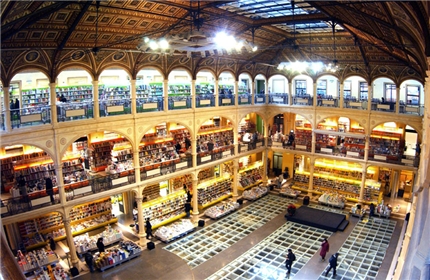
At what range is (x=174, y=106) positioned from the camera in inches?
736

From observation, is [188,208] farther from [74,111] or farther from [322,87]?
[322,87]

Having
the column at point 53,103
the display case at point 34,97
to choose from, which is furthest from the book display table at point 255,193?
the display case at point 34,97

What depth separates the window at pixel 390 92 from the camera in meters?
22.8

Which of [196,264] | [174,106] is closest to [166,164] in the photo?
[174,106]

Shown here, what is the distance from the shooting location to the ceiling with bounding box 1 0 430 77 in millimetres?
9453

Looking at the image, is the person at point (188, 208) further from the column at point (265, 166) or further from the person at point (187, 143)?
the column at point (265, 166)

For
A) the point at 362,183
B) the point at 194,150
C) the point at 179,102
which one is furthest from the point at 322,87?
the point at 179,102

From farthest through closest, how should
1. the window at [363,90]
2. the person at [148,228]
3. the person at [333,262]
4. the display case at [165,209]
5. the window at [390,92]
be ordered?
the window at [363,90] < the window at [390,92] < the display case at [165,209] < the person at [148,228] < the person at [333,262]

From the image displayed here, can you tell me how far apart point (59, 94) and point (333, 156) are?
636 inches

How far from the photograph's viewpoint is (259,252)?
16344 mm

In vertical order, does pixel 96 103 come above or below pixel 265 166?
above

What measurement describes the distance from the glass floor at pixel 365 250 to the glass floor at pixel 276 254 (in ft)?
4.21

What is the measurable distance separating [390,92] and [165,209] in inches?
627

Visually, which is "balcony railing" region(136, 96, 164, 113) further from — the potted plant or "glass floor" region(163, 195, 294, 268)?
the potted plant
